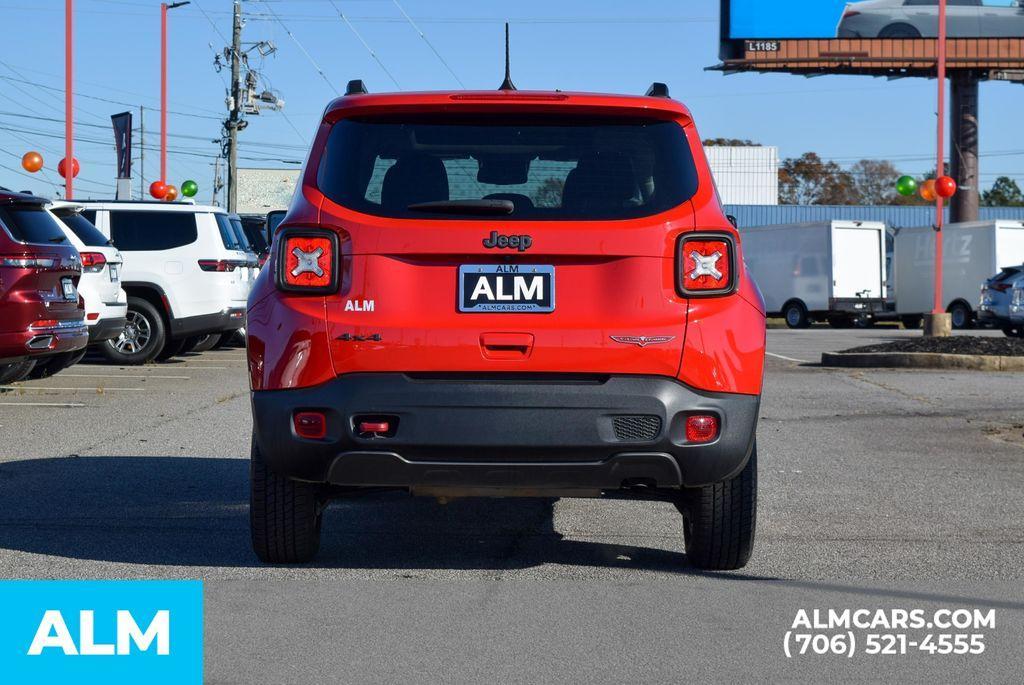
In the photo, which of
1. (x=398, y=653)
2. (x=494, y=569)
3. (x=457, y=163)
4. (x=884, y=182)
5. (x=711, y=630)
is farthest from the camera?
(x=884, y=182)

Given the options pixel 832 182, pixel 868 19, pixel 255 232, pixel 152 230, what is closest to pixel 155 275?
pixel 152 230

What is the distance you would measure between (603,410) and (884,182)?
121 meters

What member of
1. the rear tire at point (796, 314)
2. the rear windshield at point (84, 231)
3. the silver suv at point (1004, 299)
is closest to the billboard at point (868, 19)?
the rear tire at point (796, 314)

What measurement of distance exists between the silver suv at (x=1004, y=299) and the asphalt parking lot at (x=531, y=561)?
18.7 meters

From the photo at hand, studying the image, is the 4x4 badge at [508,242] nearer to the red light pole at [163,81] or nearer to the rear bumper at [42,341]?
the rear bumper at [42,341]

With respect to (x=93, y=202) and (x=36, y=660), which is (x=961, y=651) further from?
(x=93, y=202)

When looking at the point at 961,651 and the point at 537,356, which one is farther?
the point at 537,356

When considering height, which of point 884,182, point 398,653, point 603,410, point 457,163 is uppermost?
point 884,182

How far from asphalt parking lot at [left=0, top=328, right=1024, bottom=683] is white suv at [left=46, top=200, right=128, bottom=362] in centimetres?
357

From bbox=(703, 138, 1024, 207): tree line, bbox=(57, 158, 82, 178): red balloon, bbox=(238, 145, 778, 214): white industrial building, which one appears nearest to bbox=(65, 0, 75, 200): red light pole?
bbox=(57, 158, 82, 178): red balloon

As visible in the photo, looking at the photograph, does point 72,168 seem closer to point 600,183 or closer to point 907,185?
point 907,185

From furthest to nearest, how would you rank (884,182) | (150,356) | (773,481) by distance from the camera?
(884,182)
(150,356)
(773,481)

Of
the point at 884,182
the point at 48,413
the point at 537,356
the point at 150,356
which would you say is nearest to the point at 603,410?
the point at 537,356

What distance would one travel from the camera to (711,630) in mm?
5164
